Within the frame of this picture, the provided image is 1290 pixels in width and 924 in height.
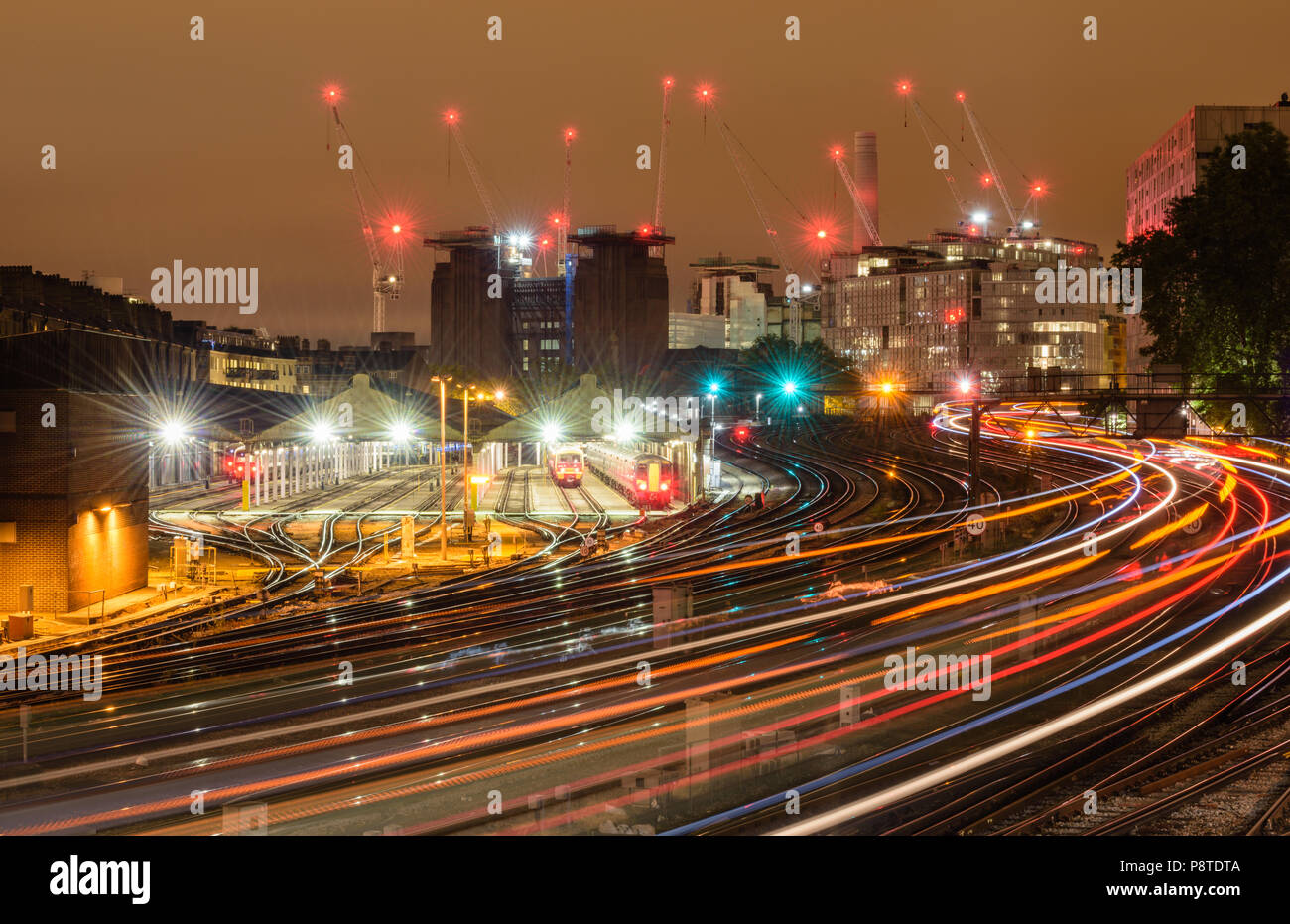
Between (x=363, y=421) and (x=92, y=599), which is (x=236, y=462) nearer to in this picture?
(x=363, y=421)

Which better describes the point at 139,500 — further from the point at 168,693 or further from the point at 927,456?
the point at 927,456

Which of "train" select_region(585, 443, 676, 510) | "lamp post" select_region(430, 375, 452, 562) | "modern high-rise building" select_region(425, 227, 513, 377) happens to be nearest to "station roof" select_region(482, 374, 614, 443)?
"train" select_region(585, 443, 676, 510)

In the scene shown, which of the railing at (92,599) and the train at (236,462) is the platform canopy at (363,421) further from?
the railing at (92,599)

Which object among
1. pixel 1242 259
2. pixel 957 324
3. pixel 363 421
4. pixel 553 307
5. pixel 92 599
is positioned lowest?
pixel 92 599

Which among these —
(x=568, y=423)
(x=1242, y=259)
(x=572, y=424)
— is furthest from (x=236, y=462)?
(x=1242, y=259)

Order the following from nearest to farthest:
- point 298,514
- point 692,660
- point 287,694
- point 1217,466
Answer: point 287,694, point 692,660, point 298,514, point 1217,466
